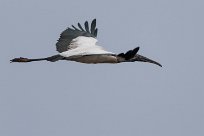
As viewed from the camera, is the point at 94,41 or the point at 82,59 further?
the point at 94,41

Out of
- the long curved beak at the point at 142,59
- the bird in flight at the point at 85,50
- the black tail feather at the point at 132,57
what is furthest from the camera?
the long curved beak at the point at 142,59

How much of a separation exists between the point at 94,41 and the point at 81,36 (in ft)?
3.92

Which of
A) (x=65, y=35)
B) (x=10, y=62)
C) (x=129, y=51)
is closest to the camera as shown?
(x=129, y=51)

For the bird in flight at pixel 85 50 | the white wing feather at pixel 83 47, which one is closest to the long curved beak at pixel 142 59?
the bird in flight at pixel 85 50

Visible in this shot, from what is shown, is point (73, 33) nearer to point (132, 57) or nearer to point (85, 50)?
A: point (85, 50)

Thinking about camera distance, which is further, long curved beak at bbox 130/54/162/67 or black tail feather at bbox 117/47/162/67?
long curved beak at bbox 130/54/162/67

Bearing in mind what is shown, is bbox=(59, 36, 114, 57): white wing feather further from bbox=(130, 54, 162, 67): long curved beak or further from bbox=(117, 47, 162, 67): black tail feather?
bbox=(130, 54, 162, 67): long curved beak

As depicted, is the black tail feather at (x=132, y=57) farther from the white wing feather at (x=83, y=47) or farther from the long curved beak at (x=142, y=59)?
the white wing feather at (x=83, y=47)

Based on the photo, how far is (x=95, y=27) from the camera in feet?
123

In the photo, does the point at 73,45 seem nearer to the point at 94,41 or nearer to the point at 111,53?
the point at 94,41

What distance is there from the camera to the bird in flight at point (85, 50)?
31.6m

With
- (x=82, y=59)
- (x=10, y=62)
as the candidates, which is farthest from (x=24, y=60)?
(x=82, y=59)

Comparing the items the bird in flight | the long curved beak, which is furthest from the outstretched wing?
the long curved beak

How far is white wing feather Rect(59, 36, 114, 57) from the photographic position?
32.1 metres
